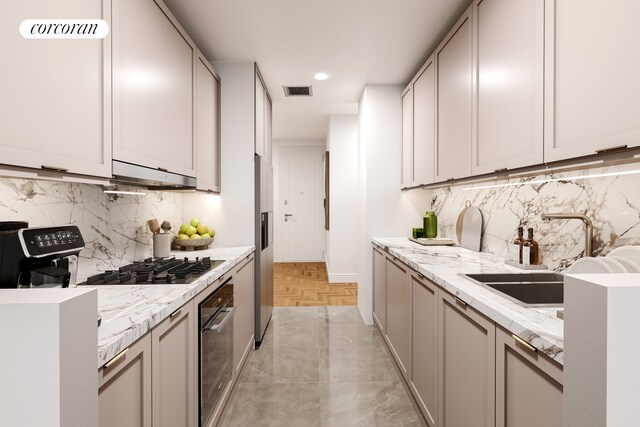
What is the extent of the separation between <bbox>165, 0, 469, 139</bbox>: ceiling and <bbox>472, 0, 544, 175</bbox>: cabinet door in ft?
1.91

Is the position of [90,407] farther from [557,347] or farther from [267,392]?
[267,392]

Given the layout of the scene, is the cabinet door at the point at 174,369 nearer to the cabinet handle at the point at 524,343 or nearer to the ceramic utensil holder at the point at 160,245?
the ceramic utensil holder at the point at 160,245

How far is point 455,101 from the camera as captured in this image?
7.18ft

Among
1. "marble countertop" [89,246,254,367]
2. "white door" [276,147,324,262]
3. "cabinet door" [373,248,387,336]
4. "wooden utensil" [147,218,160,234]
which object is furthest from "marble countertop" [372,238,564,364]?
"white door" [276,147,324,262]

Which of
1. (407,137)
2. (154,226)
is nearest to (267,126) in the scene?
(407,137)

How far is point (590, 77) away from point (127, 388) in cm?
178

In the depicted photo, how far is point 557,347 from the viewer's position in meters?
0.81

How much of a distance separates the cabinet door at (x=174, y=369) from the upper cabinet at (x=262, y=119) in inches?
77.0

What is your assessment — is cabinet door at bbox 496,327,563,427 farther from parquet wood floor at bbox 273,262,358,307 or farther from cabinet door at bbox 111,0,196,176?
parquet wood floor at bbox 273,262,358,307

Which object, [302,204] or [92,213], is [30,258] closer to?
[92,213]

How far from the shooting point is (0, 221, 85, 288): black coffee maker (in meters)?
0.86

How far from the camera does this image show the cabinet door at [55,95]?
0.95 metres

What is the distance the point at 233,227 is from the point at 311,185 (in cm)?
415

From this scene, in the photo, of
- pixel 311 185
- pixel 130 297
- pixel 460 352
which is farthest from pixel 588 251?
pixel 311 185
